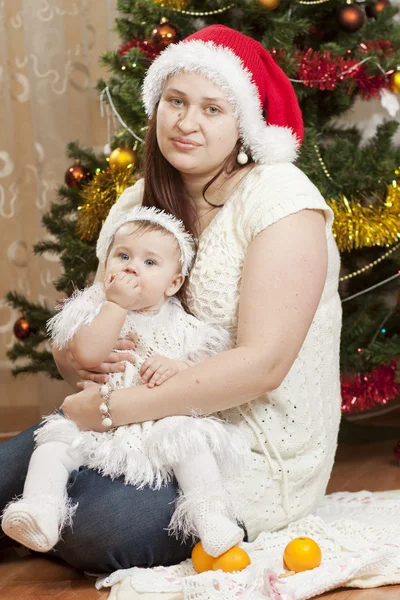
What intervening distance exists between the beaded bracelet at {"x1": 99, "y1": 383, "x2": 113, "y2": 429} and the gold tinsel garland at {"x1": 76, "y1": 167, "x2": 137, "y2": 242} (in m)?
1.05

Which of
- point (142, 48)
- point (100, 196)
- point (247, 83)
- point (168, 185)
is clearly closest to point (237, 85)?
point (247, 83)

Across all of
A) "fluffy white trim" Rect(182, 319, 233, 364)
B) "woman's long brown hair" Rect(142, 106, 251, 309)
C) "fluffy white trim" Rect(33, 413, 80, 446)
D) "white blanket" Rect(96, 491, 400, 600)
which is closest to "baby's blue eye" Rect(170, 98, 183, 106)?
"woman's long brown hair" Rect(142, 106, 251, 309)

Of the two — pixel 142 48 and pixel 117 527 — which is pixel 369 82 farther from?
pixel 117 527

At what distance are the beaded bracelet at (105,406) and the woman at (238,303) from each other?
13mm

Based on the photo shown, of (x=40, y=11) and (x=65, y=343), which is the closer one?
(x=65, y=343)

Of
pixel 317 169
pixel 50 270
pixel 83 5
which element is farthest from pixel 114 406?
pixel 83 5

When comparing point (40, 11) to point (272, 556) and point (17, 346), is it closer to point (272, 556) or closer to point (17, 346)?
point (17, 346)

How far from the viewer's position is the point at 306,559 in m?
1.63

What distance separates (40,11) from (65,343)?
2.00m

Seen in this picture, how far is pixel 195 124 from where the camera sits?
1815mm

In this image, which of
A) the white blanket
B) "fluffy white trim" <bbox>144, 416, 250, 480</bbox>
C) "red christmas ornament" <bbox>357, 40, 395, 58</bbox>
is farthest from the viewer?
"red christmas ornament" <bbox>357, 40, 395, 58</bbox>

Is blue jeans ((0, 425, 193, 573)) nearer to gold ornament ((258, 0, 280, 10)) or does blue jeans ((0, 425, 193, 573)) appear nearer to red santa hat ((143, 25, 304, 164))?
red santa hat ((143, 25, 304, 164))

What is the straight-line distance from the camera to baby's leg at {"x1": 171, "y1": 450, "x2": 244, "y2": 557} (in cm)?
161

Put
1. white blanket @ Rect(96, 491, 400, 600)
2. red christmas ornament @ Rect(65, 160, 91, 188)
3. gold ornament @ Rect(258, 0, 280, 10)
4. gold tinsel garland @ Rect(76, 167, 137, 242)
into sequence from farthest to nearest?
1. red christmas ornament @ Rect(65, 160, 91, 188)
2. gold tinsel garland @ Rect(76, 167, 137, 242)
3. gold ornament @ Rect(258, 0, 280, 10)
4. white blanket @ Rect(96, 491, 400, 600)
